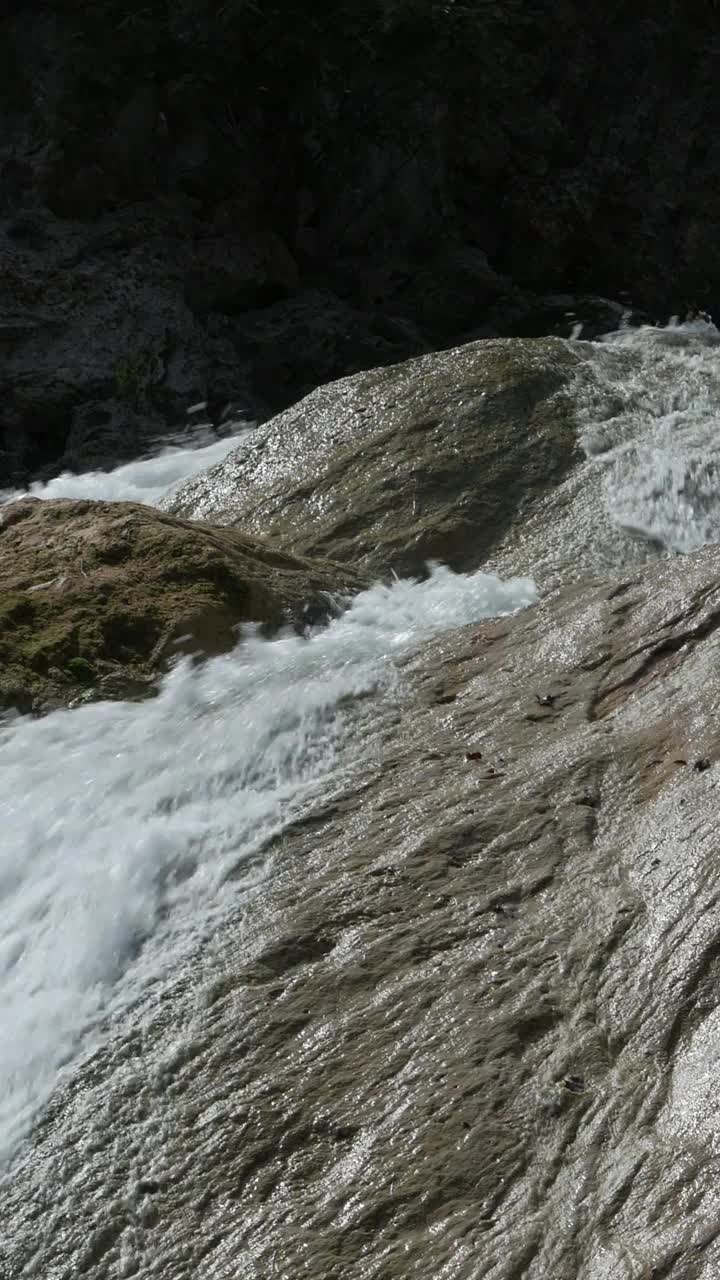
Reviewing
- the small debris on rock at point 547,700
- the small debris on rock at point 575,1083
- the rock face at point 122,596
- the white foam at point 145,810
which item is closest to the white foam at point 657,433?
the white foam at point 145,810

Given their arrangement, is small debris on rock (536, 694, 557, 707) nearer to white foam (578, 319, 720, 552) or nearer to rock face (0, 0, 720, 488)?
white foam (578, 319, 720, 552)

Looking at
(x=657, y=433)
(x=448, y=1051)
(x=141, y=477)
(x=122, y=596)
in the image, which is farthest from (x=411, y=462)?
(x=448, y=1051)

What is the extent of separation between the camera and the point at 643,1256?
2.80 m

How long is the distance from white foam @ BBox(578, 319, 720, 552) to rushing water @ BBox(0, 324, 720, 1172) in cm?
20

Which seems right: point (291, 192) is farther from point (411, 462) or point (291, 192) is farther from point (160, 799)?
point (160, 799)

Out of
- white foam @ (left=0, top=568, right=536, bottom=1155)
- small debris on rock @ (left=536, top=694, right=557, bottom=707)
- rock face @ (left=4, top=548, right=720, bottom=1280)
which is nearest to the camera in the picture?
rock face @ (left=4, top=548, right=720, bottom=1280)

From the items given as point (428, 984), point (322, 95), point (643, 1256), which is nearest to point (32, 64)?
point (322, 95)

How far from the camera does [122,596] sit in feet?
18.0

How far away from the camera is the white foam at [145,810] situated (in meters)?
4.00

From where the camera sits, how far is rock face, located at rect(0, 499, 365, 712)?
5.26m

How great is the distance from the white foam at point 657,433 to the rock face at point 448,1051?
86.2 inches

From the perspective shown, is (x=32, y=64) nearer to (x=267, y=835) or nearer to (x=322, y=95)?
(x=322, y=95)

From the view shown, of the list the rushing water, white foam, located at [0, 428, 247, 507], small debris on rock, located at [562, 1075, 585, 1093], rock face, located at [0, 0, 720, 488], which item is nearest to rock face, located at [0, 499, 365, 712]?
the rushing water

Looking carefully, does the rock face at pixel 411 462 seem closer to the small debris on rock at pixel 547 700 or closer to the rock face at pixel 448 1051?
the small debris on rock at pixel 547 700
